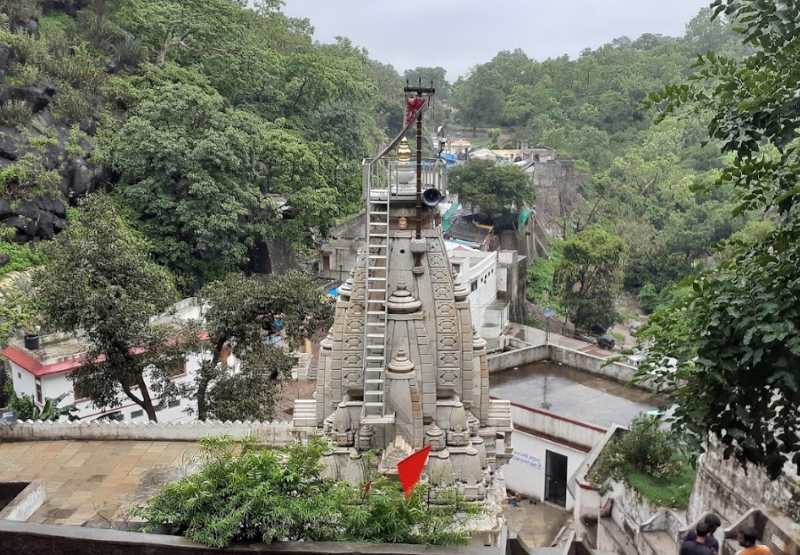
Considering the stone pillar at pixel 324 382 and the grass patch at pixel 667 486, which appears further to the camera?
the grass patch at pixel 667 486

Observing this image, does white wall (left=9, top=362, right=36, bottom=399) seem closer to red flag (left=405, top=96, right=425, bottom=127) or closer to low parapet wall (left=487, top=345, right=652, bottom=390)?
low parapet wall (left=487, top=345, right=652, bottom=390)

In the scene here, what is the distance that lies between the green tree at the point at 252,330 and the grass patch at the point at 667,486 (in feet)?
29.4

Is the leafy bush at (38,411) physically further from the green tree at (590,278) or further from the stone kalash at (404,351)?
the green tree at (590,278)

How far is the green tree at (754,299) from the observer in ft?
24.3

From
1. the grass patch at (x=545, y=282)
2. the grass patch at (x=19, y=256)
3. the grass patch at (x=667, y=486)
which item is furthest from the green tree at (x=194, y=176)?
the grass patch at (x=667, y=486)

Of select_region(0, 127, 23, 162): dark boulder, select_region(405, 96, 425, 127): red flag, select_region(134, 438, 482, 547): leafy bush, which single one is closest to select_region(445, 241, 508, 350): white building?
select_region(0, 127, 23, 162): dark boulder

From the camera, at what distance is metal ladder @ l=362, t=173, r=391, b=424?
11.1m

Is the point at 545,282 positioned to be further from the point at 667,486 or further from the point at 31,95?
the point at 667,486

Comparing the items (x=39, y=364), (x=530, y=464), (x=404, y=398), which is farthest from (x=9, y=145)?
(x=404, y=398)

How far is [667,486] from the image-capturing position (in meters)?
16.3

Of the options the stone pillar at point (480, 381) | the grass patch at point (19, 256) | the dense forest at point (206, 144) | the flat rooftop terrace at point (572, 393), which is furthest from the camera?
the dense forest at point (206, 144)

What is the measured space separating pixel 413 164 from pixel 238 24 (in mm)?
32867

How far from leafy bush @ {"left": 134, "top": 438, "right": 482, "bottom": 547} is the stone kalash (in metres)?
4.40

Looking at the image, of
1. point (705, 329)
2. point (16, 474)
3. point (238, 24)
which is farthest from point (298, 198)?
point (705, 329)
